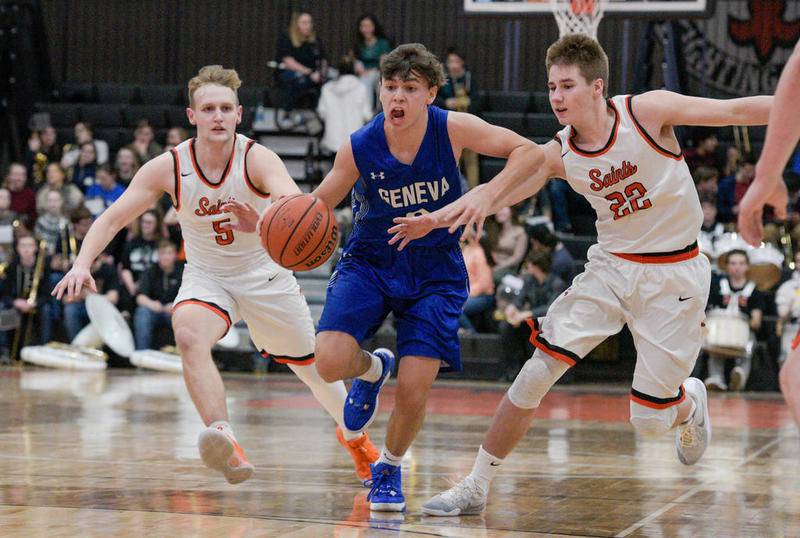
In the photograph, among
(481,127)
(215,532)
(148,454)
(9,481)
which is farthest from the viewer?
(148,454)

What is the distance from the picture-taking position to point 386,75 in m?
5.17

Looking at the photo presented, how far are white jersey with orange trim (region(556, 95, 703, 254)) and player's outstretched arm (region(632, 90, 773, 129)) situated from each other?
2.1 inches

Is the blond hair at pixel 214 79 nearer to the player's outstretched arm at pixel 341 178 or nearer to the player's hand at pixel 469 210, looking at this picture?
the player's outstretched arm at pixel 341 178

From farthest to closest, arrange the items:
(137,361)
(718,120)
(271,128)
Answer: (271,128) → (137,361) → (718,120)

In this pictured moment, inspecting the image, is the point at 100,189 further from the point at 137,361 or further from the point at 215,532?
the point at 215,532

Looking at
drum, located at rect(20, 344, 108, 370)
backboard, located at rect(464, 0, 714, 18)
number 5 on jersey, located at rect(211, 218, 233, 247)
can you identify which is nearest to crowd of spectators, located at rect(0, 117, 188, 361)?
drum, located at rect(20, 344, 108, 370)

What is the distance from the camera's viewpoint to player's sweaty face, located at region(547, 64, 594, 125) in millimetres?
5223

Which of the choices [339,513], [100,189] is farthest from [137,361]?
[339,513]

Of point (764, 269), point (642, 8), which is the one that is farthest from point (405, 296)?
point (642, 8)

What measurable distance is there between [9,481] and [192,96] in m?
1.98

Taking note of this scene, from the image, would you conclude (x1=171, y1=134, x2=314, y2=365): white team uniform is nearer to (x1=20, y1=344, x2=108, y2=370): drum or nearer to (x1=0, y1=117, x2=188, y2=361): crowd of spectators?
(x1=20, y1=344, x2=108, y2=370): drum

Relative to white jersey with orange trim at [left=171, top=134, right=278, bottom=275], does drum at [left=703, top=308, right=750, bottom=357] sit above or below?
below

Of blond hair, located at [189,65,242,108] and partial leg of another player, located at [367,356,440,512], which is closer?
partial leg of another player, located at [367,356,440,512]

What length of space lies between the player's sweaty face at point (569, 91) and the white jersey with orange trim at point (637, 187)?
165 mm
